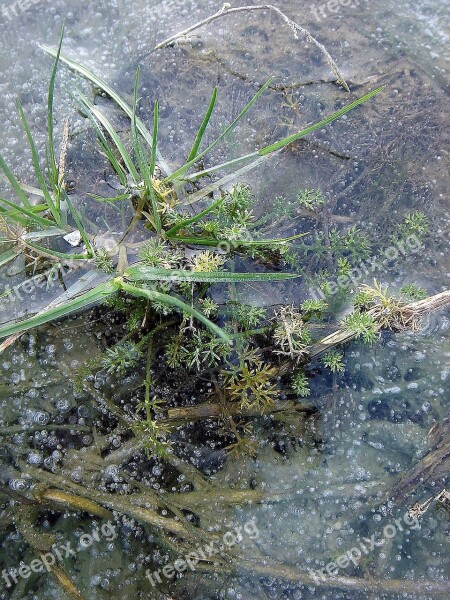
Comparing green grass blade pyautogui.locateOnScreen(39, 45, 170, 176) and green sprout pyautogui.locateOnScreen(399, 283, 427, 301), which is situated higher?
green grass blade pyautogui.locateOnScreen(39, 45, 170, 176)

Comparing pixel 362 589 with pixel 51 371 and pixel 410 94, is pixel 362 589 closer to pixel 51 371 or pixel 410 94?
pixel 51 371

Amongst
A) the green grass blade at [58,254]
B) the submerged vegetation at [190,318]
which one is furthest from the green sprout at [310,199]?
the green grass blade at [58,254]

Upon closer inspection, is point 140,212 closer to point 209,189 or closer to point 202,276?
point 209,189

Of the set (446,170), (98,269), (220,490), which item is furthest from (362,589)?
(446,170)

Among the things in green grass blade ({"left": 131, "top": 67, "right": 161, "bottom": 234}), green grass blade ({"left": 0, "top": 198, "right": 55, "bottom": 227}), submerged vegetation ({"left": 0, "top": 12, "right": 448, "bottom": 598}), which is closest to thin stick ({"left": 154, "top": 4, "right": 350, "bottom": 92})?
submerged vegetation ({"left": 0, "top": 12, "right": 448, "bottom": 598})

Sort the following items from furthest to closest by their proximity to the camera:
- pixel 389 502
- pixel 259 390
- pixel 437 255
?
pixel 437 255 < pixel 389 502 < pixel 259 390

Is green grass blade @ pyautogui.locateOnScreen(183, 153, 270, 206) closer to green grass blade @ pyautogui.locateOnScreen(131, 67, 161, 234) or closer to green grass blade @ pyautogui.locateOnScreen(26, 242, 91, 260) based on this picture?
green grass blade @ pyautogui.locateOnScreen(131, 67, 161, 234)

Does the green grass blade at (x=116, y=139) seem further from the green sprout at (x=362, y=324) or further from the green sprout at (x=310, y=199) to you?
the green sprout at (x=362, y=324)
